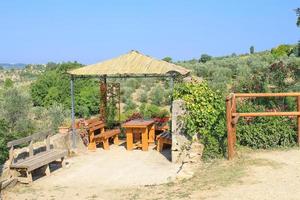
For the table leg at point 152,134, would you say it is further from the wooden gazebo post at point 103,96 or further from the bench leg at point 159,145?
the wooden gazebo post at point 103,96

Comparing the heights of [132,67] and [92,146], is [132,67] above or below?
above

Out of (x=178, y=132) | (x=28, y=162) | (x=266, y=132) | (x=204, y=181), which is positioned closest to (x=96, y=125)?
(x=178, y=132)

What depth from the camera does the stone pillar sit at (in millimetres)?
10914

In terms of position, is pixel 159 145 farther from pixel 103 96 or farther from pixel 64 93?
pixel 64 93

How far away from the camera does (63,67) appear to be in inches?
1368

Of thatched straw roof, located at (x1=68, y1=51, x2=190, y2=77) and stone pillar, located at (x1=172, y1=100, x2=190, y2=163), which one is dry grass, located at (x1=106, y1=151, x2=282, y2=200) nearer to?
stone pillar, located at (x1=172, y1=100, x2=190, y2=163)

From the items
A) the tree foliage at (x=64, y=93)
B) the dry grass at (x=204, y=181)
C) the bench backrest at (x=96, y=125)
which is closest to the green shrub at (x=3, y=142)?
the bench backrest at (x=96, y=125)

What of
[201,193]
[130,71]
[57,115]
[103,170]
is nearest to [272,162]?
[201,193]

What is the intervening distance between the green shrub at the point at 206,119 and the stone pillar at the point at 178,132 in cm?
15

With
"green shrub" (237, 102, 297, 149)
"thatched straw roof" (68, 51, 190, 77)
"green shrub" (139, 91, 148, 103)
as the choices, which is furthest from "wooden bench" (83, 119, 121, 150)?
"green shrub" (139, 91, 148, 103)

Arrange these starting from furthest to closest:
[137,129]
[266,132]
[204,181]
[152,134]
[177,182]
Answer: [152,134] → [137,129] → [266,132] → [177,182] → [204,181]

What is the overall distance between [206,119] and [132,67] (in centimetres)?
293

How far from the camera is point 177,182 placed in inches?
349

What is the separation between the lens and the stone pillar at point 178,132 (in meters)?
10.9
